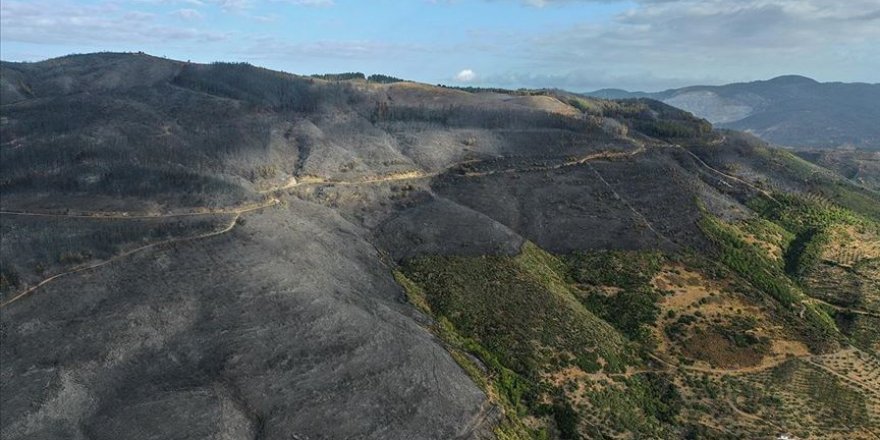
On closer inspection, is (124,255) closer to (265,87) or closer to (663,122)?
(265,87)

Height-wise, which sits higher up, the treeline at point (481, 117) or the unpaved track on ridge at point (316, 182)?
the treeline at point (481, 117)

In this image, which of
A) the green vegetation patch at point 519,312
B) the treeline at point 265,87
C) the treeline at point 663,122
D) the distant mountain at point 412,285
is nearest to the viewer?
the distant mountain at point 412,285

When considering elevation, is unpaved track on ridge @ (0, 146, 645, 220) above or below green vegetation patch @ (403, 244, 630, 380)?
above

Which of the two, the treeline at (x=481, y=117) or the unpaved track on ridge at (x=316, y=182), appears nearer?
the unpaved track on ridge at (x=316, y=182)

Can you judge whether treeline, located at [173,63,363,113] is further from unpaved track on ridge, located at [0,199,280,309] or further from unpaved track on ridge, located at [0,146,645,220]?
unpaved track on ridge, located at [0,199,280,309]

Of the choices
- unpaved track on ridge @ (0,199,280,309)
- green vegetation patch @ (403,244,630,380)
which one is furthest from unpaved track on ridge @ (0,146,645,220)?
green vegetation patch @ (403,244,630,380)

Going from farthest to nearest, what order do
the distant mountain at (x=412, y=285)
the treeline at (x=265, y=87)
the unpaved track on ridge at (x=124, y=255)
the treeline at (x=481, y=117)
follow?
the treeline at (x=265, y=87) → the treeline at (x=481, y=117) → the unpaved track on ridge at (x=124, y=255) → the distant mountain at (x=412, y=285)

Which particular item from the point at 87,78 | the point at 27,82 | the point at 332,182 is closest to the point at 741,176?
the point at 332,182

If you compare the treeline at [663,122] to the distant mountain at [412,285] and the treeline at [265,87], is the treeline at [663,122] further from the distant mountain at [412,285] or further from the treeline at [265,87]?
the treeline at [265,87]

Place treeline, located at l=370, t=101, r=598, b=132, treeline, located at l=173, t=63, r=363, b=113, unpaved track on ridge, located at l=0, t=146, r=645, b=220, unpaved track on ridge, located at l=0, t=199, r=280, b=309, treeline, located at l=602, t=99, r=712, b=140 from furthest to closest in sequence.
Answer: treeline, located at l=173, t=63, r=363, b=113 < treeline, located at l=602, t=99, r=712, b=140 < treeline, located at l=370, t=101, r=598, b=132 < unpaved track on ridge, located at l=0, t=146, r=645, b=220 < unpaved track on ridge, located at l=0, t=199, r=280, b=309

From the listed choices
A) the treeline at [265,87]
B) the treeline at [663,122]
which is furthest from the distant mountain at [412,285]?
the treeline at [265,87]

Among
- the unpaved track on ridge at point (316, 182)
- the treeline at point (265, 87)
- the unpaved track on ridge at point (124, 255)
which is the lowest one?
the unpaved track on ridge at point (124, 255)

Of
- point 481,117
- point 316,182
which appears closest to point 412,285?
point 316,182

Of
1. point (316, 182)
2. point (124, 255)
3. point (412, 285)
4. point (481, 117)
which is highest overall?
point (481, 117)
